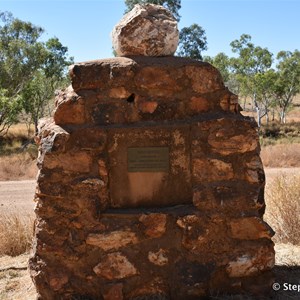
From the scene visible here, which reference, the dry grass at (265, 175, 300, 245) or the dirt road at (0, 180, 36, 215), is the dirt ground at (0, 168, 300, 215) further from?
the dry grass at (265, 175, 300, 245)

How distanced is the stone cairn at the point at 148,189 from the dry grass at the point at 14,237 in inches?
67.0

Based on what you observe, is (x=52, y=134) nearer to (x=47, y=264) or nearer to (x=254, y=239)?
(x=47, y=264)

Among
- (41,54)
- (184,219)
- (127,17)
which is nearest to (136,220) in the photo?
(184,219)

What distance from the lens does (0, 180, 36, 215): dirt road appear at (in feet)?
28.2

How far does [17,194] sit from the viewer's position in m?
10.1

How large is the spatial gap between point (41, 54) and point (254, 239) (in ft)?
62.0

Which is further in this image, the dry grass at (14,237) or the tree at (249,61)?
the tree at (249,61)

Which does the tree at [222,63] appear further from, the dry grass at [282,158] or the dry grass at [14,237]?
the dry grass at [14,237]

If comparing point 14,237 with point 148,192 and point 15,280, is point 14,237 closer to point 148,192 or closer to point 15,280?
point 15,280

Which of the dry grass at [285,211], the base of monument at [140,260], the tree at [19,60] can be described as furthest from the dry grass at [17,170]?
the base of monument at [140,260]

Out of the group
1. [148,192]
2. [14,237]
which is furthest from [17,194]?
[148,192]

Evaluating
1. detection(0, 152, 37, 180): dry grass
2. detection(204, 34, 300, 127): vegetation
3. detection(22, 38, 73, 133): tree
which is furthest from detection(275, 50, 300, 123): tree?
detection(0, 152, 37, 180): dry grass

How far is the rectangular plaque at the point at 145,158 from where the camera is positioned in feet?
10.7

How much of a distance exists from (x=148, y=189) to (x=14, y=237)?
2345 mm
